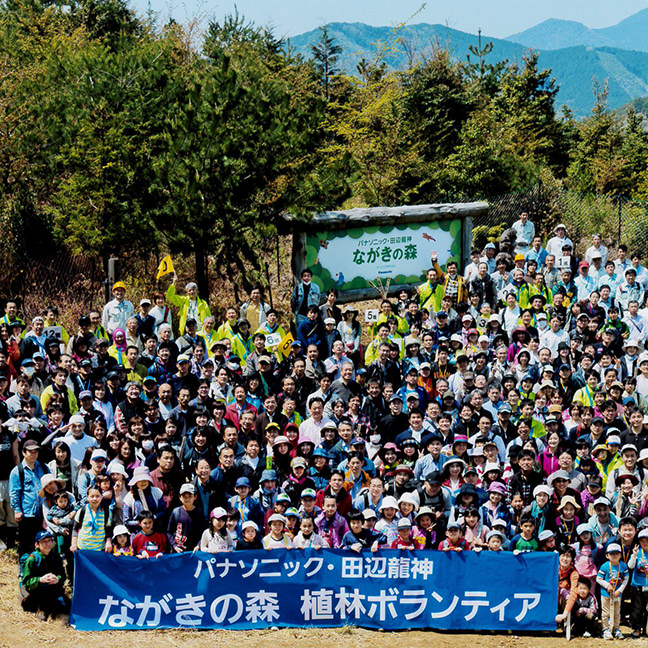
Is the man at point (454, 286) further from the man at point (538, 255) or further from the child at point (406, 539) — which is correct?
the child at point (406, 539)

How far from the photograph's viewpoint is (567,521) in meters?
9.03

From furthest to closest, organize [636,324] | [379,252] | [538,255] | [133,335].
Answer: [379,252] < [538,255] < [636,324] < [133,335]

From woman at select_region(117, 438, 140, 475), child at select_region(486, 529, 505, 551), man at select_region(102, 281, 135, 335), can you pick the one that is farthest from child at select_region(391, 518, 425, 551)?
man at select_region(102, 281, 135, 335)

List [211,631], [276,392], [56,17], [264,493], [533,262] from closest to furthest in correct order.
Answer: [211,631] < [264,493] < [276,392] < [533,262] < [56,17]

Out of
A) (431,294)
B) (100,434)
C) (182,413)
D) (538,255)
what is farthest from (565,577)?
(538,255)

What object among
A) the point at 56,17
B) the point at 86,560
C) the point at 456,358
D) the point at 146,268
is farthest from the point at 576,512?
the point at 56,17

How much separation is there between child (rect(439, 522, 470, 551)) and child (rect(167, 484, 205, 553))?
259 cm

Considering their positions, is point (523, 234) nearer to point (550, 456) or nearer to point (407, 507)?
point (550, 456)

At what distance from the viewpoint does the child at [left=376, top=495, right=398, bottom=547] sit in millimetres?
8867

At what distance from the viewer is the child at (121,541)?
8609 mm

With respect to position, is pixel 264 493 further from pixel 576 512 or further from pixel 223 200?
pixel 223 200

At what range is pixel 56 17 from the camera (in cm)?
2927

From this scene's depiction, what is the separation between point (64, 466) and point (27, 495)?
49cm

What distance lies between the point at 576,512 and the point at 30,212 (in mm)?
13862
